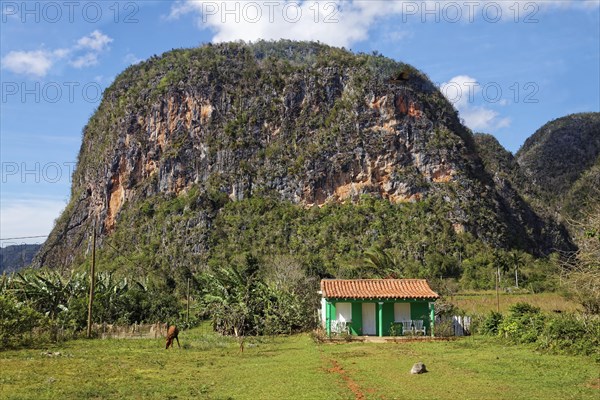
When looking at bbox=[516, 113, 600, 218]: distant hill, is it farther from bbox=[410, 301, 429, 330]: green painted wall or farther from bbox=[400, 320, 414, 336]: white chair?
bbox=[400, 320, 414, 336]: white chair

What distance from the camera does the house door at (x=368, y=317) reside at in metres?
30.2

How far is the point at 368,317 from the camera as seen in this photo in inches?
1193

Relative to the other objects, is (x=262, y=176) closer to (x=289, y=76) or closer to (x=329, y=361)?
(x=289, y=76)

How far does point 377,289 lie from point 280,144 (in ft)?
248

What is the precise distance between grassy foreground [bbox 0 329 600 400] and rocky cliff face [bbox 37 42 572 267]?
67203 mm

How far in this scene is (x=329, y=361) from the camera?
Result: 1986 cm

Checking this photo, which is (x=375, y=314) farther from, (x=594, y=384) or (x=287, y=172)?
(x=287, y=172)

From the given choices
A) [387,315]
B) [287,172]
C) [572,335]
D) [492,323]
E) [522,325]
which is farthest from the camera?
[287,172]

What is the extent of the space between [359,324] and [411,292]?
3105 millimetres

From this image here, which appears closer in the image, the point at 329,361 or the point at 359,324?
the point at 329,361

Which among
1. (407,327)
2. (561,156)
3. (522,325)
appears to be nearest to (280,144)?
(407,327)

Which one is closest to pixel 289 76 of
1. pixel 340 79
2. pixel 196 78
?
pixel 340 79

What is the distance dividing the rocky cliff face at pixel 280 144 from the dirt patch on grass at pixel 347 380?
2792 inches

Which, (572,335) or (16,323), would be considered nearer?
(572,335)
